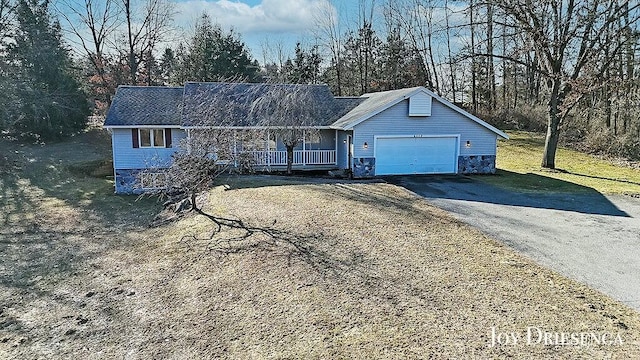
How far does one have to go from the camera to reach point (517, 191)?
50.0 ft

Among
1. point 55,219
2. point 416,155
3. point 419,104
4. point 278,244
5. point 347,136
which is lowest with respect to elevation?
point 55,219

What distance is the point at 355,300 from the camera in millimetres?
6578

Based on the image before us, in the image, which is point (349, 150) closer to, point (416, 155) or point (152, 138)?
point (416, 155)

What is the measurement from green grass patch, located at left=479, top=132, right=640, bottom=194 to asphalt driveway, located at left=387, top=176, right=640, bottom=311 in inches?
56.3

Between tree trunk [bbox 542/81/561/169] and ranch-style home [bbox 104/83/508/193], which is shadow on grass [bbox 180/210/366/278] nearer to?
ranch-style home [bbox 104/83/508/193]

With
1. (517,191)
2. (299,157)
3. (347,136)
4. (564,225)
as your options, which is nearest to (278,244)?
(564,225)

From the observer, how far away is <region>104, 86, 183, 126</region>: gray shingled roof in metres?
18.7

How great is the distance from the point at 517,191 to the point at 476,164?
423 centimetres

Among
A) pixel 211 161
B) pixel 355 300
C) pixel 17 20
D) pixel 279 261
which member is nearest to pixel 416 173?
pixel 211 161

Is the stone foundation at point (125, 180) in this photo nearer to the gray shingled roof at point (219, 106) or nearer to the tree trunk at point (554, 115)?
the gray shingled roof at point (219, 106)

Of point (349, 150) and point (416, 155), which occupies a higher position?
point (349, 150)

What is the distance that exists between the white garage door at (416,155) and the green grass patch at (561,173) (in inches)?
74.0

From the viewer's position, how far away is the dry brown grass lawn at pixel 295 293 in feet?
18.1

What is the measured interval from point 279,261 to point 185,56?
3283 centimetres
